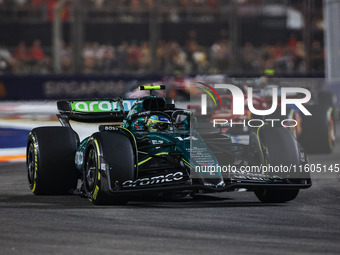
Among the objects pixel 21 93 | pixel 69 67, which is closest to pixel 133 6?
pixel 69 67

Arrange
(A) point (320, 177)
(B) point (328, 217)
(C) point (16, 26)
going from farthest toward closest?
(C) point (16, 26) → (A) point (320, 177) → (B) point (328, 217)

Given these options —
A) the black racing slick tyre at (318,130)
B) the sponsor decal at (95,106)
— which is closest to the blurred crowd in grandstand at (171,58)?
the black racing slick tyre at (318,130)

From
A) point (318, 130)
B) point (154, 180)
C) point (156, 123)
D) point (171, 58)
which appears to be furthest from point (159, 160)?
point (171, 58)

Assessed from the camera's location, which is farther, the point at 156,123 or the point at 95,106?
the point at 95,106

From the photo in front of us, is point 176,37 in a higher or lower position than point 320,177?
higher

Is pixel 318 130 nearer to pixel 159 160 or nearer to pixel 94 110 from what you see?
pixel 94 110

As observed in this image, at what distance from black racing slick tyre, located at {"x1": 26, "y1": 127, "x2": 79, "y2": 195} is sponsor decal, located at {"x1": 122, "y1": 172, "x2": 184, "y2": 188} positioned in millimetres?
1376

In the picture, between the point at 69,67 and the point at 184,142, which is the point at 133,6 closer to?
the point at 69,67

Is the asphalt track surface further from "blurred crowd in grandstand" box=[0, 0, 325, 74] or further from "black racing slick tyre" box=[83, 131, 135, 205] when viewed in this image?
"blurred crowd in grandstand" box=[0, 0, 325, 74]

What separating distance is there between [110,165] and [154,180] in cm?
44

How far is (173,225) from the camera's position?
657cm

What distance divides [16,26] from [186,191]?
687 inches

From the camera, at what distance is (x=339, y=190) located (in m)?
8.96

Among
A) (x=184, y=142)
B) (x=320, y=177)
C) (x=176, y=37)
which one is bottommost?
(x=320, y=177)
